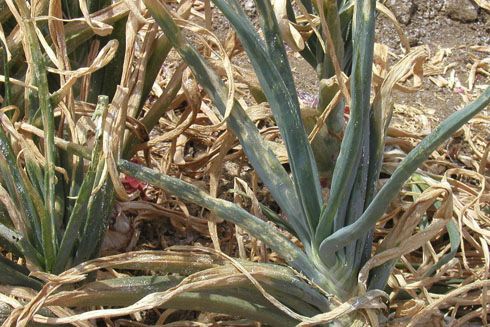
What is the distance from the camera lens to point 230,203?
119cm

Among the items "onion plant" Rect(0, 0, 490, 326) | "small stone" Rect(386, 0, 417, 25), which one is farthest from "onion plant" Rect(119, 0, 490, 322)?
"small stone" Rect(386, 0, 417, 25)

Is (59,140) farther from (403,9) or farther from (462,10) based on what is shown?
(462,10)

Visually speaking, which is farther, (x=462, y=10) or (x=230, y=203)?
(x=462, y=10)

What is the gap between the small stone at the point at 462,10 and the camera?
2307 mm

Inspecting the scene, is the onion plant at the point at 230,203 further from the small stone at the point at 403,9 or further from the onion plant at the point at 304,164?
the small stone at the point at 403,9

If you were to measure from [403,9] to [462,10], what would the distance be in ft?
0.55

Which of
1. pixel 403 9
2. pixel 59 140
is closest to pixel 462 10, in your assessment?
pixel 403 9

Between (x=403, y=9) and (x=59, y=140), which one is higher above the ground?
(x=59, y=140)

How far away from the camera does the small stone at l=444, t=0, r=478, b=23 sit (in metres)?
2.31

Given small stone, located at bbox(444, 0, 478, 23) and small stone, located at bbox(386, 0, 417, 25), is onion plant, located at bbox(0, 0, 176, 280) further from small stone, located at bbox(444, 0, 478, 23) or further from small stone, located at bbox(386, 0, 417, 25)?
small stone, located at bbox(444, 0, 478, 23)

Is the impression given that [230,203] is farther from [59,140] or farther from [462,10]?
[462,10]

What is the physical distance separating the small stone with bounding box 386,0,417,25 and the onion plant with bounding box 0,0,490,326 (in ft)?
3.35

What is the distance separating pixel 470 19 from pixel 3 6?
1336 mm

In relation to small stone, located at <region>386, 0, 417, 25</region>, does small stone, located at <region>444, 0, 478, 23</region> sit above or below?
below
